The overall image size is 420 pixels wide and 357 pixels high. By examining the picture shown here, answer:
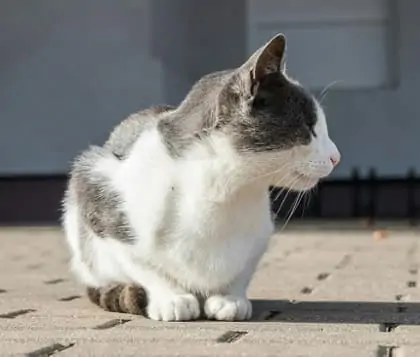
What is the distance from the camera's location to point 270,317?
10.3 feet

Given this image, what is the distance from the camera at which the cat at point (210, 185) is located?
9.38 ft

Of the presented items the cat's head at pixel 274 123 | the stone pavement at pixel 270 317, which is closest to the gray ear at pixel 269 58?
the cat's head at pixel 274 123

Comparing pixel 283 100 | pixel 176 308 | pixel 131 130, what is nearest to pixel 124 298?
pixel 176 308

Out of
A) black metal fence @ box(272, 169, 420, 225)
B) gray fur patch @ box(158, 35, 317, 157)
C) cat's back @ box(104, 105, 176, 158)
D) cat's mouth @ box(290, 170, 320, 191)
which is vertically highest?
gray fur patch @ box(158, 35, 317, 157)

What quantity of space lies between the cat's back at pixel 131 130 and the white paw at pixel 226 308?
20.9 inches

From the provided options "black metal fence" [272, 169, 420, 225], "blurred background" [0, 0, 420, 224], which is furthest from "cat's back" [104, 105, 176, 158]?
"black metal fence" [272, 169, 420, 225]

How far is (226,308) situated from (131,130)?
0.65m

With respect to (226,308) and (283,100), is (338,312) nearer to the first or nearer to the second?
(226,308)

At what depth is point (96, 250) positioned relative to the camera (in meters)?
3.23

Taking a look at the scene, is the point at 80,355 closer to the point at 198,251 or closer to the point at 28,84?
the point at 198,251

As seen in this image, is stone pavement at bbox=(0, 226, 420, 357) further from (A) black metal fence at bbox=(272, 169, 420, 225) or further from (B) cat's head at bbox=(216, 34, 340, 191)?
(A) black metal fence at bbox=(272, 169, 420, 225)

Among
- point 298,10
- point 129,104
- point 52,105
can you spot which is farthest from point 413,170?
point 52,105

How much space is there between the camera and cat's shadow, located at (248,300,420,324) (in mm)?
3035

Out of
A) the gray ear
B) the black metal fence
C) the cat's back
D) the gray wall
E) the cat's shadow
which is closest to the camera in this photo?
the gray ear
